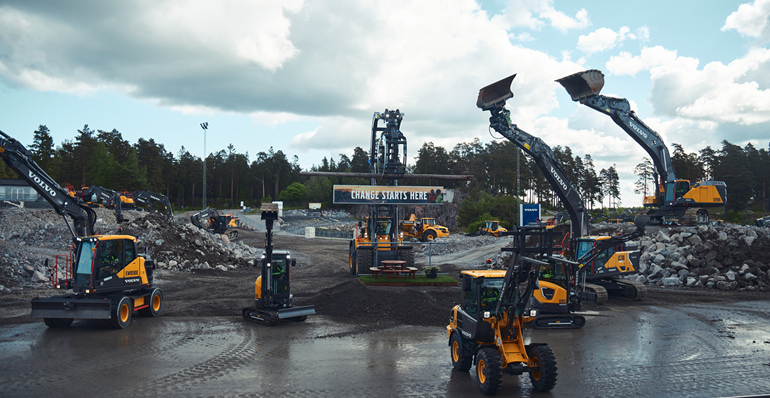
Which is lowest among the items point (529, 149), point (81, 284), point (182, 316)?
point (182, 316)

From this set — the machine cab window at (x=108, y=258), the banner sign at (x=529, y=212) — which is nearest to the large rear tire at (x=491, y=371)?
the machine cab window at (x=108, y=258)

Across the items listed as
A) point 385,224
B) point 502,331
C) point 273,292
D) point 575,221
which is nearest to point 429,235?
point 385,224

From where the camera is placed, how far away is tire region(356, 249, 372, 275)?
71.7 feet

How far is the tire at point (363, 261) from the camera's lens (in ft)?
71.7

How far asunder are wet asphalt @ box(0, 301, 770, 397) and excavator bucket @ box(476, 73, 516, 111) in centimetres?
868

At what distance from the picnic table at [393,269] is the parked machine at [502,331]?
11.0 m

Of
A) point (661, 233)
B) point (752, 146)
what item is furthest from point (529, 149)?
point (752, 146)

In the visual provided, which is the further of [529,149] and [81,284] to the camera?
[529,149]

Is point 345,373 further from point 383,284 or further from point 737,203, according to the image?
point 737,203

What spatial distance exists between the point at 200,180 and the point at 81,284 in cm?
10185

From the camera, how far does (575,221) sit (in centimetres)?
1900

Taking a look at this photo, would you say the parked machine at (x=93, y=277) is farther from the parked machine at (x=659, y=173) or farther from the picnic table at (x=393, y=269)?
the parked machine at (x=659, y=173)

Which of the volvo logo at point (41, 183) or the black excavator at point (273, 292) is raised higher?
the volvo logo at point (41, 183)

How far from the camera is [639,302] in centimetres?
1767
